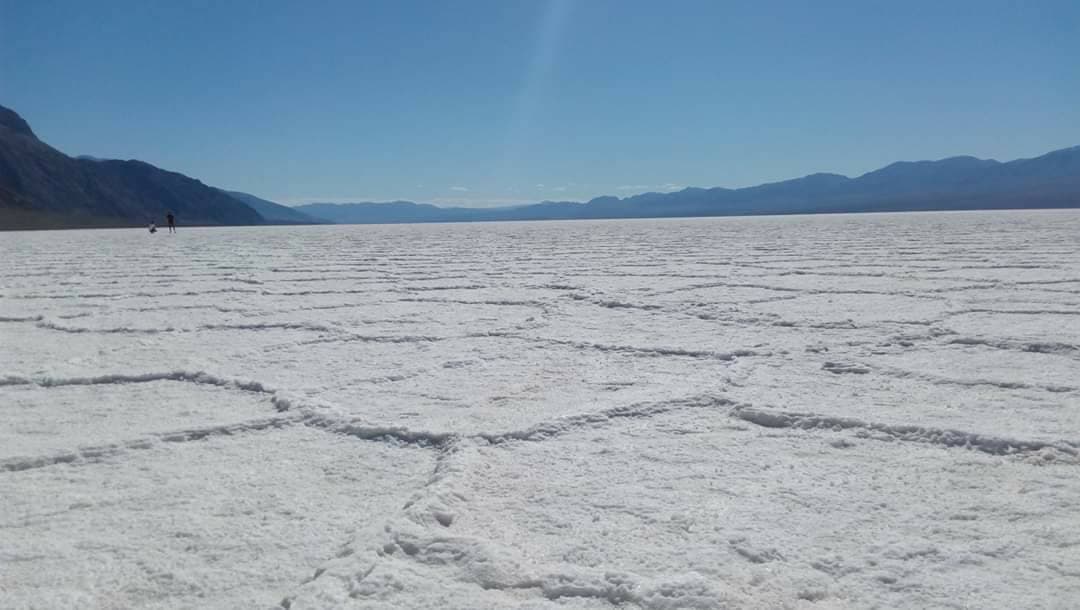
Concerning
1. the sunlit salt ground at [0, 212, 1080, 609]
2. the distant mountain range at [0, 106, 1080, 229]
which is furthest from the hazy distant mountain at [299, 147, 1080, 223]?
the sunlit salt ground at [0, 212, 1080, 609]

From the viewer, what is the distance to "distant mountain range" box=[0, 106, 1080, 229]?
52969 mm

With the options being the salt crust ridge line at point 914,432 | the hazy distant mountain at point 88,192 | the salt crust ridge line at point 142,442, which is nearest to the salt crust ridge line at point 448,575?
the salt crust ridge line at point 142,442

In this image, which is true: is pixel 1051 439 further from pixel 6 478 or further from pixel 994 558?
pixel 6 478

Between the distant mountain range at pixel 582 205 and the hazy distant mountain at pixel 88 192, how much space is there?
3.7 inches

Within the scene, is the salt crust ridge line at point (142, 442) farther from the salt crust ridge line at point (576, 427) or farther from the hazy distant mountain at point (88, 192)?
the hazy distant mountain at point (88, 192)

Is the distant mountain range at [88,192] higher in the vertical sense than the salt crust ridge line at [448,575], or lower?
higher

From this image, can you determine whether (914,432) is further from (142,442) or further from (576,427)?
(142,442)

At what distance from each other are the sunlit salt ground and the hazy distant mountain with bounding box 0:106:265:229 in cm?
4005

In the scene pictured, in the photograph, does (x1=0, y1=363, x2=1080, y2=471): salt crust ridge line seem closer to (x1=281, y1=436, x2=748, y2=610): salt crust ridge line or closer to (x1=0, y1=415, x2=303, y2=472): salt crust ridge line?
(x1=0, y1=415, x2=303, y2=472): salt crust ridge line

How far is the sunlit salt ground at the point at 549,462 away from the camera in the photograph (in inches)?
38.8

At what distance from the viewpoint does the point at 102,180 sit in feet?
208

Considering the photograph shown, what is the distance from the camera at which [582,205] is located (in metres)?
174

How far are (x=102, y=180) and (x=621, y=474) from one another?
7235 cm

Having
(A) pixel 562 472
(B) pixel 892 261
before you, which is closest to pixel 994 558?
(A) pixel 562 472
